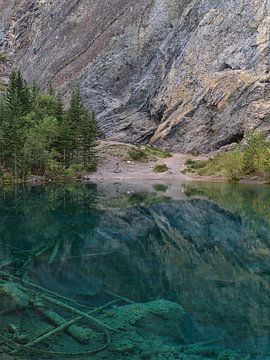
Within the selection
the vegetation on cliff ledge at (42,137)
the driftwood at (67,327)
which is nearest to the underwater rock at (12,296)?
the driftwood at (67,327)

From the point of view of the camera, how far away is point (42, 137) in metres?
57.8

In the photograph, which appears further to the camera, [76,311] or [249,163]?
[249,163]

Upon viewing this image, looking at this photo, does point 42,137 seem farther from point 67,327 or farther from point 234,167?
point 67,327

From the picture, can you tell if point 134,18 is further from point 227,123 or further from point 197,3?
point 227,123

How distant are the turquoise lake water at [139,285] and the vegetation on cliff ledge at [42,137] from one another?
29.1m

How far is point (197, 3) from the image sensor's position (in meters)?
87.5

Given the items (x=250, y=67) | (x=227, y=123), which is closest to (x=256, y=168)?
(x=227, y=123)

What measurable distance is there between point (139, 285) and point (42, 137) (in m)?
47.1

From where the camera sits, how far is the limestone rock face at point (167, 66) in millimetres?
76438

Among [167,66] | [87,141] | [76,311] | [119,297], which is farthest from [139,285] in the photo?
[167,66]

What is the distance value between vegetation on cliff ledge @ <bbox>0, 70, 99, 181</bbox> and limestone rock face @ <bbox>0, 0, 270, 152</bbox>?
62.2 feet

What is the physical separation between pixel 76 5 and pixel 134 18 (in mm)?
21177

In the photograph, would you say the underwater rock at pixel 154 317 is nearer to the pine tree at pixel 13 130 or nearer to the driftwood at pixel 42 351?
the driftwood at pixel 42 351

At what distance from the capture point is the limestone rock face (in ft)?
251
